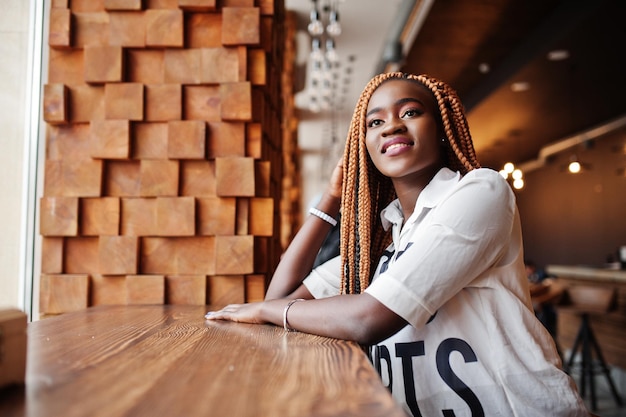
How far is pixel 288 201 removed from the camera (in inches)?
248

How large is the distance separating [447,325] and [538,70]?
5544 millimetres

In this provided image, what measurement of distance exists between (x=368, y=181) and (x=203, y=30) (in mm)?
762

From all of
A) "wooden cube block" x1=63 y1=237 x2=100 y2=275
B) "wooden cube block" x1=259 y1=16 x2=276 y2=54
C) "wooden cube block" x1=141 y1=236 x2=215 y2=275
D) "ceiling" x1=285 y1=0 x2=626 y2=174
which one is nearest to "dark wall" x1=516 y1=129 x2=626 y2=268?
"ceiling" x1=285 y1=0 x2=626 y2=174

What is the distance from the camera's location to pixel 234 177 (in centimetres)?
170

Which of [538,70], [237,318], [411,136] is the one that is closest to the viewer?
[237,318]

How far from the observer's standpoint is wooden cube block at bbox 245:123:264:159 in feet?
5.65

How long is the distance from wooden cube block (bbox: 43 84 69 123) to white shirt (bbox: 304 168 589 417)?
1.19 metres

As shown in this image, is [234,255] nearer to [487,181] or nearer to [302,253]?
[302,253]

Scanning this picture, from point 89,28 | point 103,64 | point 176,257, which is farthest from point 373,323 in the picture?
point 89,28

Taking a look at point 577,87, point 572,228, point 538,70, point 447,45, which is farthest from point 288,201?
point 572,228

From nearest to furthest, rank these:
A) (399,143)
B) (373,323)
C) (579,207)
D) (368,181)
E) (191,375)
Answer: (191,375)
(373,323)
(399,143)
(368,181)
(579,207)

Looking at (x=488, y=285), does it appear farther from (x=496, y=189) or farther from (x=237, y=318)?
(x=237, y=318)

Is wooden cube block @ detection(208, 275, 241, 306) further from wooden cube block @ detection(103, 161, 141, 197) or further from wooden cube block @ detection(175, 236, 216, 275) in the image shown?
wooden cube block @ detection(103, 161, 141, 197)

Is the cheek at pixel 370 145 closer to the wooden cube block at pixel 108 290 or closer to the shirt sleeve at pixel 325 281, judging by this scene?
the shirt sleeve at pixel 325 281
